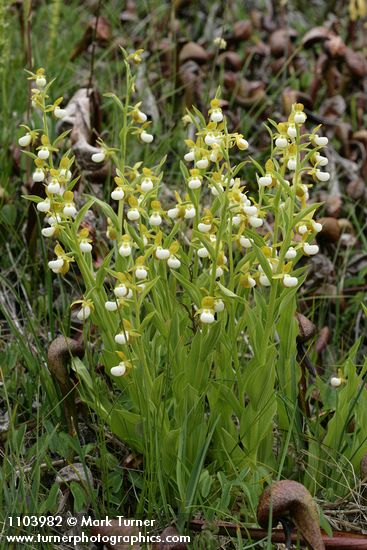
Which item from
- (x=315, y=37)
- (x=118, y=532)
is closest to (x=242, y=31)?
(x=315, y=37)

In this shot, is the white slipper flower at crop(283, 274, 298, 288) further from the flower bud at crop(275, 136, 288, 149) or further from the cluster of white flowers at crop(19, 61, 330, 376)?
the flower bud at crop(275, 136, 288, 149)

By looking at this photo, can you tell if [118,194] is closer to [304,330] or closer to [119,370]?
[119,370]

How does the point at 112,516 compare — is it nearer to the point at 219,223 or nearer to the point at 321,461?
the point at 321,461

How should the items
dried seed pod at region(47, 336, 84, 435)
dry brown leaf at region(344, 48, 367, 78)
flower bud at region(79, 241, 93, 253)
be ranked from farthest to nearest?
dry brown leaf at region(344, 48, 367, 78), dried seed pod at region(47, 336, 84, 435), flower bud at region(79, 241, 93, 253)

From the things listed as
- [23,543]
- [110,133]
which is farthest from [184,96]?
[23,543]

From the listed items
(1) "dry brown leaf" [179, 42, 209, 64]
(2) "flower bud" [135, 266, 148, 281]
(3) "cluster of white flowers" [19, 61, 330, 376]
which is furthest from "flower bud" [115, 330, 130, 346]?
(1) "dry brown leaf" [179, 42, 209, 64]

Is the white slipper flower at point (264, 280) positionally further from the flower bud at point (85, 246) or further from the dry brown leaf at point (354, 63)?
the dry brown leaf at point (354, 63)

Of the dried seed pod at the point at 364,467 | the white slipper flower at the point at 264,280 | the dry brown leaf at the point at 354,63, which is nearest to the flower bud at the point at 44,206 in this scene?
the white slipper flower at the point at 264,280
